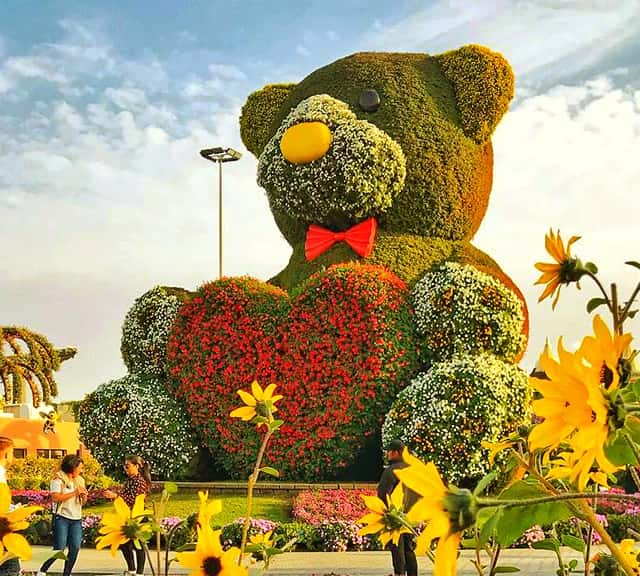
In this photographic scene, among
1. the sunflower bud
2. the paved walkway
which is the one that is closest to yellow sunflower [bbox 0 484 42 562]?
the sunflower bud

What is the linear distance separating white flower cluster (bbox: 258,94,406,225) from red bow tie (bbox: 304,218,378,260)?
0.88 feet

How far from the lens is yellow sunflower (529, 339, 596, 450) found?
37.9 inches

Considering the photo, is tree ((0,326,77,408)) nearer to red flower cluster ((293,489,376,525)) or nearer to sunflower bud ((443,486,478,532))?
red flower cluster ((293,489,376,525))

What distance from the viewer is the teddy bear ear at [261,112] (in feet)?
43.1

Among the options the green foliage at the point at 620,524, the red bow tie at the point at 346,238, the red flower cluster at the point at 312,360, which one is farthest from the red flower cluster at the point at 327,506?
the red bow tie at the point at 346,238

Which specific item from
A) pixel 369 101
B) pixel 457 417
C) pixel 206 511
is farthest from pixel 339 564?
pixel 206 511

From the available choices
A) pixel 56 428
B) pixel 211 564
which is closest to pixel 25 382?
pixel 56 428

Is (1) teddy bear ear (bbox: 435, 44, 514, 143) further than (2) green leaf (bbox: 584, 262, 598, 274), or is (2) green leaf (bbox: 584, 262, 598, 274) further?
(1) teddy bear ear (bbox: 435, 44, 514, 143)

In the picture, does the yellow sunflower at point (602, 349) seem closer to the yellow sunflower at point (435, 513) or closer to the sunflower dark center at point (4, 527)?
the yellow sunflower at point (435, 513)

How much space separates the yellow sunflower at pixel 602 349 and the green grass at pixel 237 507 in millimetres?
8983

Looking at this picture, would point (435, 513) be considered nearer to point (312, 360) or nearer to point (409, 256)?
point (312, 360)

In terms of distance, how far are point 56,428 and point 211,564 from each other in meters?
26.0

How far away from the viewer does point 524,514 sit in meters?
1.15

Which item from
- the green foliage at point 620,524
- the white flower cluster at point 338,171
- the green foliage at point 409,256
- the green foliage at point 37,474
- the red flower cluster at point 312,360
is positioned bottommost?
the green foliage at point 37,474
